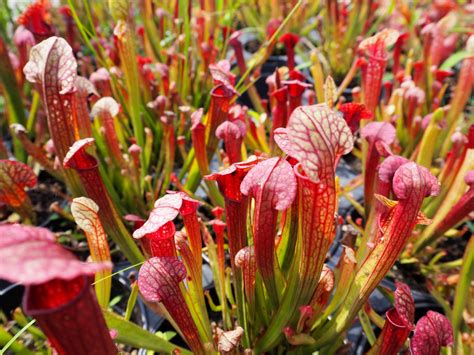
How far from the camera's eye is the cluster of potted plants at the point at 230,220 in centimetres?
54

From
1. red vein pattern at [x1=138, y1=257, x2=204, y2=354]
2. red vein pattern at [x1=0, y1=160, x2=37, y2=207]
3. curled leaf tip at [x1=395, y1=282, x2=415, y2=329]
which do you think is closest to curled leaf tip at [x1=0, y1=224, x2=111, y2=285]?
red vein pattern at [x1=138, y1=257, x2=204, y2=354]

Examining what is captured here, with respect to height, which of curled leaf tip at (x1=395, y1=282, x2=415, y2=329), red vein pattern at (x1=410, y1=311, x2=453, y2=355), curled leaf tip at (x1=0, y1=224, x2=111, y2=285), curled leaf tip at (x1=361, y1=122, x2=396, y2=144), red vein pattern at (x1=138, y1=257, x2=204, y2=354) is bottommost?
red vein pattern at (x1=410, y1=311, x2=453, y2=355)

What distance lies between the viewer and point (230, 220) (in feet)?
2.41

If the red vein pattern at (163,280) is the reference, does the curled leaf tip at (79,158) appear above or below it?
above

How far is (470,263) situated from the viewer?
815mm

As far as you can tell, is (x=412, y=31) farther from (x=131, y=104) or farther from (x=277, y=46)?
(x=131, y=104)

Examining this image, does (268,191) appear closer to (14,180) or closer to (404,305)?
(404,305)

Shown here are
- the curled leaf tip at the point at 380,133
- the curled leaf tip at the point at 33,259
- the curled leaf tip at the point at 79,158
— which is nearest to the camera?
the curled leaf tip at the point at 33,259

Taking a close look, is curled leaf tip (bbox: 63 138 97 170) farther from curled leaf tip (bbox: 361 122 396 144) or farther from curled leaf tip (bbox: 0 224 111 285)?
curled leaf tip (bbox: 361 122 396 144)

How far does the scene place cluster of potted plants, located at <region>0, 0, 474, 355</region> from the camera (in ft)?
1.76

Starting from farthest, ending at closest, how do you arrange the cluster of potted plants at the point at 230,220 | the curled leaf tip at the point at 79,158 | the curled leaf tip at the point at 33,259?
the curled leaf tip at the point at 79,158
the cluster of potted plants at the point at 230,220
the curled leaf tip at the point at 33,259

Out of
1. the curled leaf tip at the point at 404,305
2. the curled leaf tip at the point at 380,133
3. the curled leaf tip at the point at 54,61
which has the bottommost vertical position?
the curled leaf tip at the point at 404,305

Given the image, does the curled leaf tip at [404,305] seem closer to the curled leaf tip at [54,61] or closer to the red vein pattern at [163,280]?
the red vein pattern at [163,280]

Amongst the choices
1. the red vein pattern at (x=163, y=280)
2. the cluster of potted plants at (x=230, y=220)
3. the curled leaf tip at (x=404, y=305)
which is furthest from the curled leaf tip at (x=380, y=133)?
the red vein pattern at (x=163, y=280)
